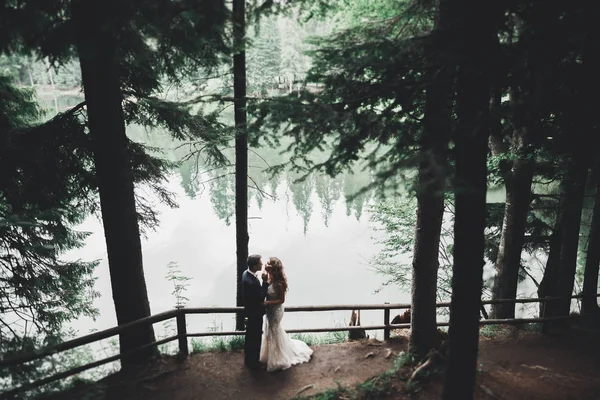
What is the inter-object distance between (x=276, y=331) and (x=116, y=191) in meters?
3.43

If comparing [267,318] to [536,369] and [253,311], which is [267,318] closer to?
[253,311]

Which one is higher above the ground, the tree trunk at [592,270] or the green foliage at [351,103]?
the green foliage at [351,103]

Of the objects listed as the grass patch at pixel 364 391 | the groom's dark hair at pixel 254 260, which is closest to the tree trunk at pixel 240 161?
the groom's dark hair at pixel 254 260

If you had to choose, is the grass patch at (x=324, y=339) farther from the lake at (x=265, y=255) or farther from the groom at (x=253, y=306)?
the lake at (x=265, y=255)

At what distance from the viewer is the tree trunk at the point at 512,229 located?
28.0 feet

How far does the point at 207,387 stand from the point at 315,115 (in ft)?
14.7

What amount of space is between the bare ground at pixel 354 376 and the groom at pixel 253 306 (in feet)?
0.89

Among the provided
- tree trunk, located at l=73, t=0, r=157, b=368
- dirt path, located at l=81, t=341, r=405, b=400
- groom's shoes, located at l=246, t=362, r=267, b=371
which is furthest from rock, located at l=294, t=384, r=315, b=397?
tree trunk, located at l=73, t=0, r=157, b=368

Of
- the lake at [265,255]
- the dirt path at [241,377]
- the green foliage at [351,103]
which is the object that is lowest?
the lake at [265,255]

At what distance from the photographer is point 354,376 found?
5.95 meters

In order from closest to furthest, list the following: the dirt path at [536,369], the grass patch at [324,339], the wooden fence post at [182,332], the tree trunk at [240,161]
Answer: the dirt path at [536,369] < the wooden fence post at [182,332] < the tree trunk at [240,161] < the grass patch at [324,339]

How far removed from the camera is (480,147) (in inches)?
142

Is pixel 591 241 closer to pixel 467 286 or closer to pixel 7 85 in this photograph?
pixel 467 286

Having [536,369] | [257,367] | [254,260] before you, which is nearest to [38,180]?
[254,260]
